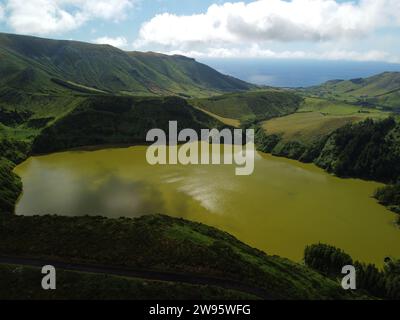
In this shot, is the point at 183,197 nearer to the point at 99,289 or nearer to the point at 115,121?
the point at 99,289

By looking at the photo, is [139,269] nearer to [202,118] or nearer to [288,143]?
[288,143]

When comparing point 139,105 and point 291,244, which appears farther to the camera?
point 139,105

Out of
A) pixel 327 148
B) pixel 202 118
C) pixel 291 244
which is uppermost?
pixel 202 118

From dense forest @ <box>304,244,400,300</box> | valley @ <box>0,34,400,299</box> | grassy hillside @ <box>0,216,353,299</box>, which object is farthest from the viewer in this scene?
dense forest @ <box>304,244,400,300</box>

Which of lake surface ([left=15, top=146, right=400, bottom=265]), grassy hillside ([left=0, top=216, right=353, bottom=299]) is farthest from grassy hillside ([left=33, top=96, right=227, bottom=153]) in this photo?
grassy hillside ([left=0, top=216, right=353, bottom=299])

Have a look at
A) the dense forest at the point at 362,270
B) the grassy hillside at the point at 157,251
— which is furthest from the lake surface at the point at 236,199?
the grassy hillside at the point at 157,251

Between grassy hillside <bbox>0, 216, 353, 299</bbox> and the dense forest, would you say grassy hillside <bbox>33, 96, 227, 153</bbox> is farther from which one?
the dense forest
